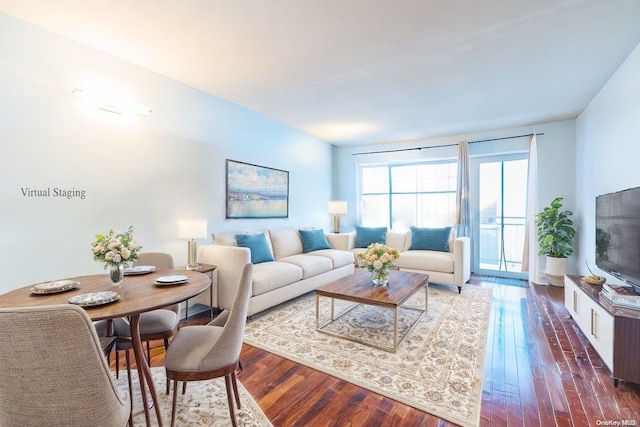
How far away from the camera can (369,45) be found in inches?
96.4

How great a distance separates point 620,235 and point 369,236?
322 cm

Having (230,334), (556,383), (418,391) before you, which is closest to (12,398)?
(230,334)

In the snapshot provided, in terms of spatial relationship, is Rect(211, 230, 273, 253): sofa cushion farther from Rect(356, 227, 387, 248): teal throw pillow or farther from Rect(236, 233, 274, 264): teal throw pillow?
Rect(356, 227, 387, 248): teal throw pillow

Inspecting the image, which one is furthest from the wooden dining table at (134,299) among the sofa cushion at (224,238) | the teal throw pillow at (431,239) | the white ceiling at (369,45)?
the teal throw pillow at (431,239)

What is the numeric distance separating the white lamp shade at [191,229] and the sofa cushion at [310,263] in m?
1.18

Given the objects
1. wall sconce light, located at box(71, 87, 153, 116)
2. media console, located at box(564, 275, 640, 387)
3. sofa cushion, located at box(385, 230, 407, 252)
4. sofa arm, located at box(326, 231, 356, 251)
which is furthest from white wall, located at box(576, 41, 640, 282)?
wall sconce light, located at box(71, 87, 153, 116)

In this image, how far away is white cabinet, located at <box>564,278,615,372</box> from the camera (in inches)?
77.6

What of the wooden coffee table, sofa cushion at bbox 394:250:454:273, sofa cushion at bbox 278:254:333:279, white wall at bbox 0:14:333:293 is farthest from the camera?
sofa cushion at bbox 394:250:454:273

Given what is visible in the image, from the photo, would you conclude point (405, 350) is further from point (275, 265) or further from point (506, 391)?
point (275, 265)

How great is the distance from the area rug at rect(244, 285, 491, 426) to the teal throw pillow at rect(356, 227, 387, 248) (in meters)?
1.58

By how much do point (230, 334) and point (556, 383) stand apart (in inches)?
87.7

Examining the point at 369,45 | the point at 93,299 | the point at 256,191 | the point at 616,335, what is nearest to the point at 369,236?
the point at 256,191

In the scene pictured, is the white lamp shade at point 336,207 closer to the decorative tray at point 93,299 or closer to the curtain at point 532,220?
the curtain at point 532,220

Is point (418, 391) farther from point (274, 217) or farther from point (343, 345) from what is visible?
point (274, 217)
